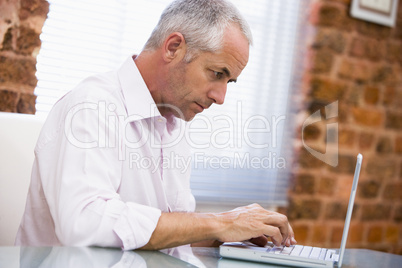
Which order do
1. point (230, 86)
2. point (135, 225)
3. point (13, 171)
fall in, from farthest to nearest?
point (230, 86), point (13, 171), point (135, 225)

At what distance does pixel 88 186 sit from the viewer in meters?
0.97

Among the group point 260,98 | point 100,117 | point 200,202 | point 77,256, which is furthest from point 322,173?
point 77,256

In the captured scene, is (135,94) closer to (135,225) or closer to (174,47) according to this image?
(174,47)

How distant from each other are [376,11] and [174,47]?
1.48m

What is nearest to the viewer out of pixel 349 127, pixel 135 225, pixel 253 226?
pixel 135 225

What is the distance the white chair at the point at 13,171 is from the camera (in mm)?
1230

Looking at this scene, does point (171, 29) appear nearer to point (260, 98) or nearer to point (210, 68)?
point (210, 68)

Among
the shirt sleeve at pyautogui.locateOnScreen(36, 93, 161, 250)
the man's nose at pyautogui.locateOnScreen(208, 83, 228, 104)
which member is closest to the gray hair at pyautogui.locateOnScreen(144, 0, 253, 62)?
the man's nose at pyautogui.locateOnScreen(208, 83, 228, 104)

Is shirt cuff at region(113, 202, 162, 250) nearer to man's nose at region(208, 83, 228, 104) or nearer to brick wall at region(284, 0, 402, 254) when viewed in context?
man's nose at region(208, 83, 228, 104)

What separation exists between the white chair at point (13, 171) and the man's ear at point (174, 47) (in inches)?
17.4

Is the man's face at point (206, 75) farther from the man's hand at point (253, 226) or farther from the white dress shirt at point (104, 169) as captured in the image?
the man's hand at point (253, 226)

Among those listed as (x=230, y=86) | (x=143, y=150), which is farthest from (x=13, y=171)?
(x=230, y=86)

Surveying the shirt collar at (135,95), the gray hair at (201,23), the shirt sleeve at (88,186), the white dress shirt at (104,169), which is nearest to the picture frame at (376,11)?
the gray hair at (201,23)

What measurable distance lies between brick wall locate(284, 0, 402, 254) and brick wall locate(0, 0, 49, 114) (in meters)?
1.23
